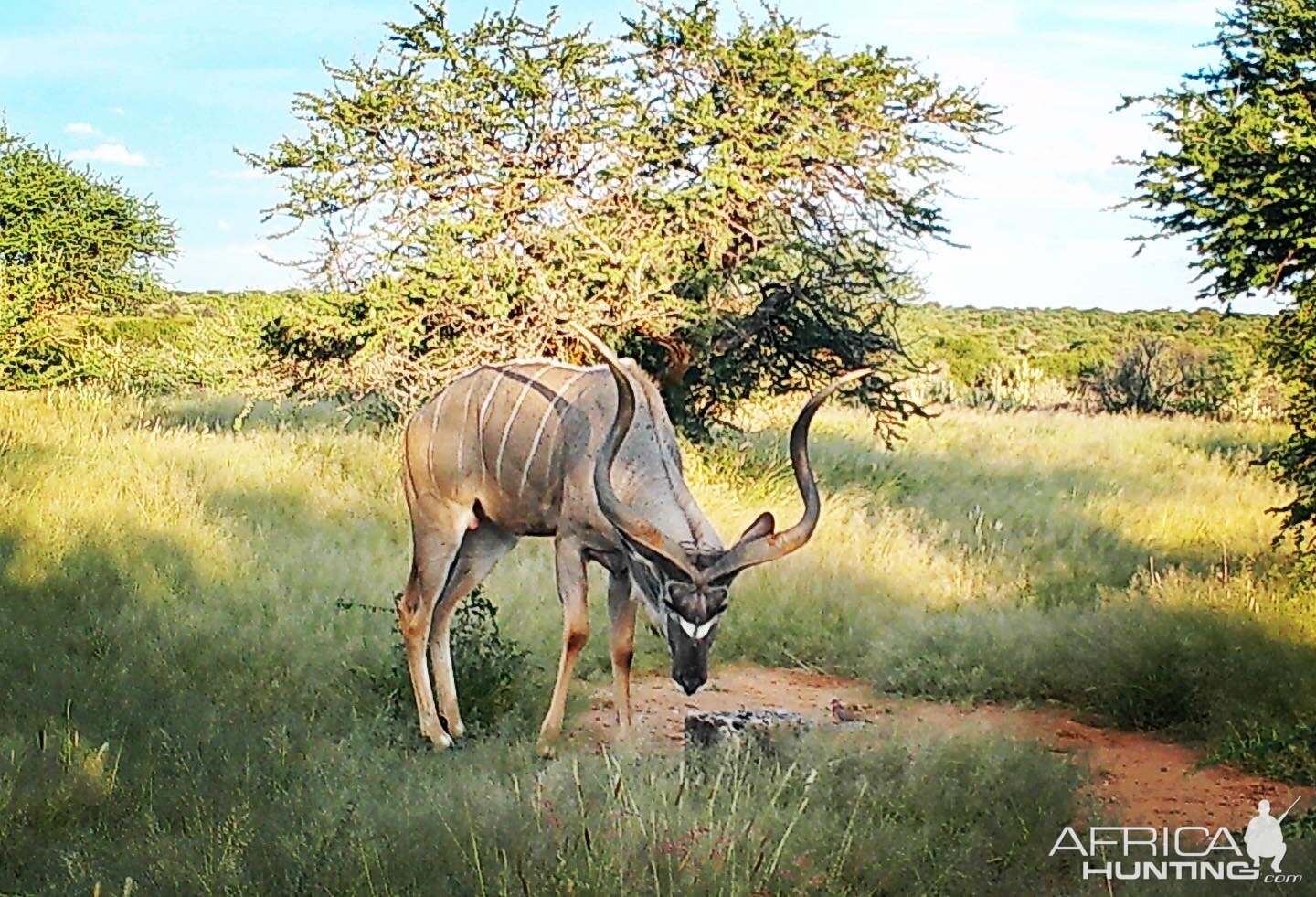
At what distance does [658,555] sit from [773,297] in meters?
9.49

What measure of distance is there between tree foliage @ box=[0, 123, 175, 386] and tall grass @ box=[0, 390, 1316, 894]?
5192 mm

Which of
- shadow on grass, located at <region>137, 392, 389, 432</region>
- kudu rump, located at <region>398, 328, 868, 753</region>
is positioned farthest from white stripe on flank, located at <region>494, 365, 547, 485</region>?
shadow on grass, located at <region>137, 392, 389, 432</region>

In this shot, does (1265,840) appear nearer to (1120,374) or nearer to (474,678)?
(474,678)

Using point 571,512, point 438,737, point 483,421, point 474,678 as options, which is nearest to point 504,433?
point 483,421

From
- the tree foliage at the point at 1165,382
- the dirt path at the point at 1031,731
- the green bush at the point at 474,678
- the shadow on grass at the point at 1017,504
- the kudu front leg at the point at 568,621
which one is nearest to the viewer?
the dirt path at the point at 1031,731

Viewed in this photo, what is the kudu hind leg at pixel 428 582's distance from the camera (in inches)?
283

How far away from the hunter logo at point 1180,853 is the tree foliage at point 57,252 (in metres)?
17.6

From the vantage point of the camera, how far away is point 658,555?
578 cm

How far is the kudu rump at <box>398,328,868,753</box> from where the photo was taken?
18.9 feet

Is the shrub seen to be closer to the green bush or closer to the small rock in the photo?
the green bush

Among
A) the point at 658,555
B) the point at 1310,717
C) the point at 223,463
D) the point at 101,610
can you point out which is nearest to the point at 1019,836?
the point at 658,555

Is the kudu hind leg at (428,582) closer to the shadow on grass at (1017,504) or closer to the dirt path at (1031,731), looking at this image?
the dirt path at (1031,731)

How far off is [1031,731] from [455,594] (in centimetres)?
311

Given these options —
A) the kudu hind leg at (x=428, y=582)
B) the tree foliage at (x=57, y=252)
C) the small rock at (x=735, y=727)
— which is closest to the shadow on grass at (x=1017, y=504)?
the small rock at (x=735, y=727)
